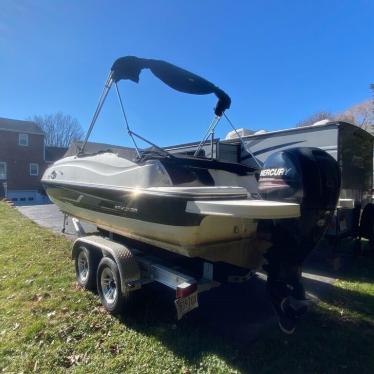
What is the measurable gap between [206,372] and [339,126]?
499cm

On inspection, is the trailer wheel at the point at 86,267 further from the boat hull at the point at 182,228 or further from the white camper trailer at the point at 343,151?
the white camper trailer at the point at 343,151

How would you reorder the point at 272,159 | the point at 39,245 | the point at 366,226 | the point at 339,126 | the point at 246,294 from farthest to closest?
the point at 39,245
the point at 366,226
the point at 339,126
the point at 246,294
the point at 272,159

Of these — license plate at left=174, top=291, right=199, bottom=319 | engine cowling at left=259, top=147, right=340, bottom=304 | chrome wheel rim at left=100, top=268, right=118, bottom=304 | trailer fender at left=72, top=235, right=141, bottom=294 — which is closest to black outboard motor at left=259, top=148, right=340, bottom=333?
engine cowling at left=259, top=147, right=340, bottom=304

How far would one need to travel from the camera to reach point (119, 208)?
3.77m

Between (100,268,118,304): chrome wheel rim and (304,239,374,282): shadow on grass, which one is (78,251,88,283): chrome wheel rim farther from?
(304,239,374,282): shadow on grass

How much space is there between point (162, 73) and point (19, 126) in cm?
3015

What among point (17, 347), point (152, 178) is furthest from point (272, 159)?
point (17, 347)

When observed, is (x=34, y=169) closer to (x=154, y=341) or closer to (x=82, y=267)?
(x=82, y=267)

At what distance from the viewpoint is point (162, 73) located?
4.52 metres

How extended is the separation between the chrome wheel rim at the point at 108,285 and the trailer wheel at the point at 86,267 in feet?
1.37

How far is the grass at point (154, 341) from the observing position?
280 centimetres

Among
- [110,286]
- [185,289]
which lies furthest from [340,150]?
[110,286]

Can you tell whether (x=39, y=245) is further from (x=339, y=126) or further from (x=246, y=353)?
(x=339, y=126)

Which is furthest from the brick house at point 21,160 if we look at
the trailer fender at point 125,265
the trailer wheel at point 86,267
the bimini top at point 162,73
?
the trailer fender at point 125,265
